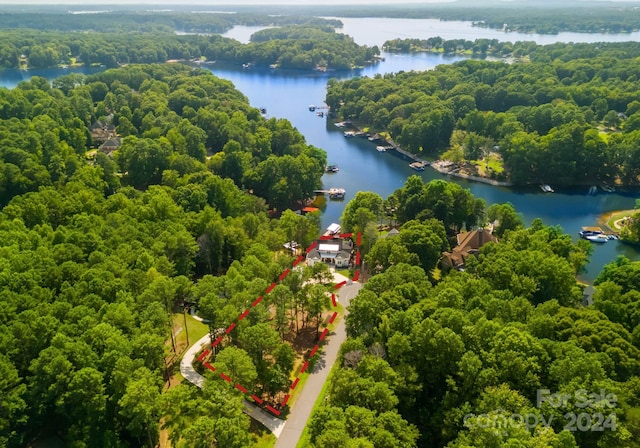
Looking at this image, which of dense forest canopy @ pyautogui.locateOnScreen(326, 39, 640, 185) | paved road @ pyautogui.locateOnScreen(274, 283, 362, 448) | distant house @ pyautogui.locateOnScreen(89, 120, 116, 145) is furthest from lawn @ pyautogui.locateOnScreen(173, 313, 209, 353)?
dense forest canopy @ pyautogui.locateOnScreen(326, 39, 640, 185)

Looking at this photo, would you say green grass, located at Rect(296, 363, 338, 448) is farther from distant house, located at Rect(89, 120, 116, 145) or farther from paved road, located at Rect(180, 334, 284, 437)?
distant house, located at Rect(89, 120, 116, 145)

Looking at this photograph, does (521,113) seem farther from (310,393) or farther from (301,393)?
(301,393)

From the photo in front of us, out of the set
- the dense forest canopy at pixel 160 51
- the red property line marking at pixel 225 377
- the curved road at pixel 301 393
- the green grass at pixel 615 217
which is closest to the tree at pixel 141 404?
the red property line marking at pixel 225 377

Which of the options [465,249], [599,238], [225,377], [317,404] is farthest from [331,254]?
[599,238]

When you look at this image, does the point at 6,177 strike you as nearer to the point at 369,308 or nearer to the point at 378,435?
the point at 369,308

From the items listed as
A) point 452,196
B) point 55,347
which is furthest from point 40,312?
point 452,196

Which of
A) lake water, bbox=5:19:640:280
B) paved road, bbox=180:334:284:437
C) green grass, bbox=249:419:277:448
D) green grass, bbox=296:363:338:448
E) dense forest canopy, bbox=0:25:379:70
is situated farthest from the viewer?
dense forest canopy, bbox=0:25:379:70

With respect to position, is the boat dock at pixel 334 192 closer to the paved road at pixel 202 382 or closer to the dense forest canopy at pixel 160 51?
the paved road at pixel 202 382
